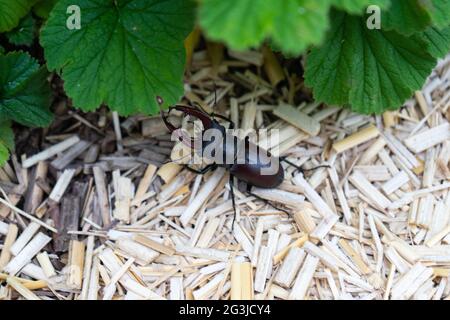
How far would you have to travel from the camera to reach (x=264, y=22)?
6.34 feet

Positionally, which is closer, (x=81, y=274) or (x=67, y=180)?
(x=81, y=274)

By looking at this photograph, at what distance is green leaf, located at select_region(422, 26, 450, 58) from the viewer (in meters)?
2.85

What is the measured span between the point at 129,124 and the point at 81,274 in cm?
87

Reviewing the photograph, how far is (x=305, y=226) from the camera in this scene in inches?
118

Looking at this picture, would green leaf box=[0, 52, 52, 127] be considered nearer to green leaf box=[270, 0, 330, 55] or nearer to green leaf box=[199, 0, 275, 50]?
green leaf box=[199, 0, 275, 50]

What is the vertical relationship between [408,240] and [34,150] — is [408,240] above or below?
below

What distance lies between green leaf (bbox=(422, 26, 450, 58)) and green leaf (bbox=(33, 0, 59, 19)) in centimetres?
179

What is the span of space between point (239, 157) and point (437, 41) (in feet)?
3.43

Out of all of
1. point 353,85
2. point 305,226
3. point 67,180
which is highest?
point 353,85

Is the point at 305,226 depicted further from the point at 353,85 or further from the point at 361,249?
the point at 353,85

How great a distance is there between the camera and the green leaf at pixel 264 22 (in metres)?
1.90
